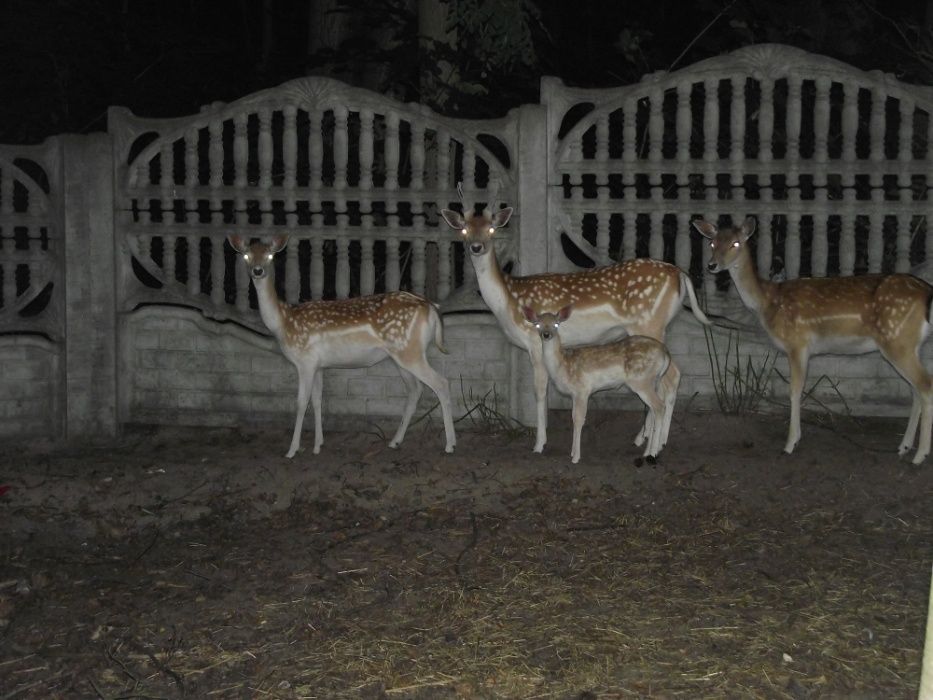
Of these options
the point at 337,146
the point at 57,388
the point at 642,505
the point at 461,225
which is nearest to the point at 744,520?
the point at 642,505

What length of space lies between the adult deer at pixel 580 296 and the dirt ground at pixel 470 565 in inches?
27.7

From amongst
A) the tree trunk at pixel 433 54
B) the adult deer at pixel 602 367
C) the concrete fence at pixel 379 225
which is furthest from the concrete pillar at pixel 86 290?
the adult deer at pixel 602 367

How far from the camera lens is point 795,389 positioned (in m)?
7.87

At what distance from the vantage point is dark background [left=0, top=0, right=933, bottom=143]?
439 inches

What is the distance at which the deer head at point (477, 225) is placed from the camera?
804cm

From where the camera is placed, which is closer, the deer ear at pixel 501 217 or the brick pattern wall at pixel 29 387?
the deer ear at pixel 501 217

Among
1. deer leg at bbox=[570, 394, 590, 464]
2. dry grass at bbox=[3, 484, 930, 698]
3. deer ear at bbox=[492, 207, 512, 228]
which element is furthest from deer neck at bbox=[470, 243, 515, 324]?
dry grass at bbox=[3, 484, 930, 698]

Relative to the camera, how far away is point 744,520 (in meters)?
6.79

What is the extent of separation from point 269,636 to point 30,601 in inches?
52.1

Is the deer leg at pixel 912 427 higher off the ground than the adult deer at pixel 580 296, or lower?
lower

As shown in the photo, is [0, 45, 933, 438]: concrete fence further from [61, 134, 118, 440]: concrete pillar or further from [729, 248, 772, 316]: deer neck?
[729, 248, 772, 316]: deer neck

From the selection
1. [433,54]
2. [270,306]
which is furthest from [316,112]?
[433,54]

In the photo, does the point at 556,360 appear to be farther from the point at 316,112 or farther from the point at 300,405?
the point at 316,112

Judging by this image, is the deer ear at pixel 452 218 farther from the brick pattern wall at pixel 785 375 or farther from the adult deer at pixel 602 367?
the brick pattern wall at pixel 785 375
